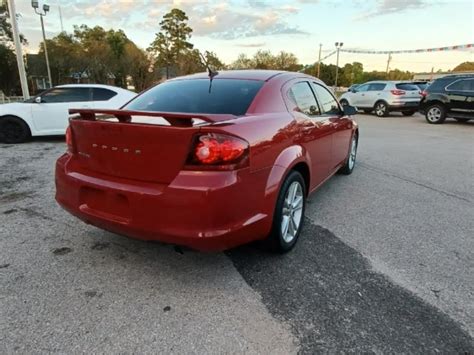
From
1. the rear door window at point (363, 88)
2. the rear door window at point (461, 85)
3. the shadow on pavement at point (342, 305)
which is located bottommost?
the shadow on pavement at point (342, 305)

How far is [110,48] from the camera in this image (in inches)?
1481

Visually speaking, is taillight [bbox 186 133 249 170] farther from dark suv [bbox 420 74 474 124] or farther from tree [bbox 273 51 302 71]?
tree [bbox 273 51 302 71]

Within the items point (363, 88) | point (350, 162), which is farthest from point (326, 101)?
point (363, 88)

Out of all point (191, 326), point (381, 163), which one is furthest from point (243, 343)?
point (381, 163)

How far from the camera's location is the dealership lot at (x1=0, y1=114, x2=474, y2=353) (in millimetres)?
2074

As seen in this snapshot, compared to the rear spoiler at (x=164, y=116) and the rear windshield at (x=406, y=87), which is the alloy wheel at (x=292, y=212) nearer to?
the rear spoiler at (x=164, y=116)

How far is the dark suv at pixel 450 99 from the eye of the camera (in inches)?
488

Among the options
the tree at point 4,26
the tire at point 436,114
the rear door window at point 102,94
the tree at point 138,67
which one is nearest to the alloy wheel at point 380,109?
the tire at point 436,114

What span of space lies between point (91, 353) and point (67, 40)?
46.5 m

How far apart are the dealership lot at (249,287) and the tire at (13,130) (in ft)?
15.1

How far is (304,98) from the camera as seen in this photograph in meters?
3.68

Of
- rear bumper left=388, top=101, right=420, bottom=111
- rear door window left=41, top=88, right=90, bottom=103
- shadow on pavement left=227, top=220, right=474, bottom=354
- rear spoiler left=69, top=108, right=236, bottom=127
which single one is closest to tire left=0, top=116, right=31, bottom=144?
rear door window left=41, top=88, right=90, bottom=103

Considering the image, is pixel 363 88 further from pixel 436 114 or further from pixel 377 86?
pixel 436 114

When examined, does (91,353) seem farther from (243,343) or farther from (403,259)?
(403,259)
